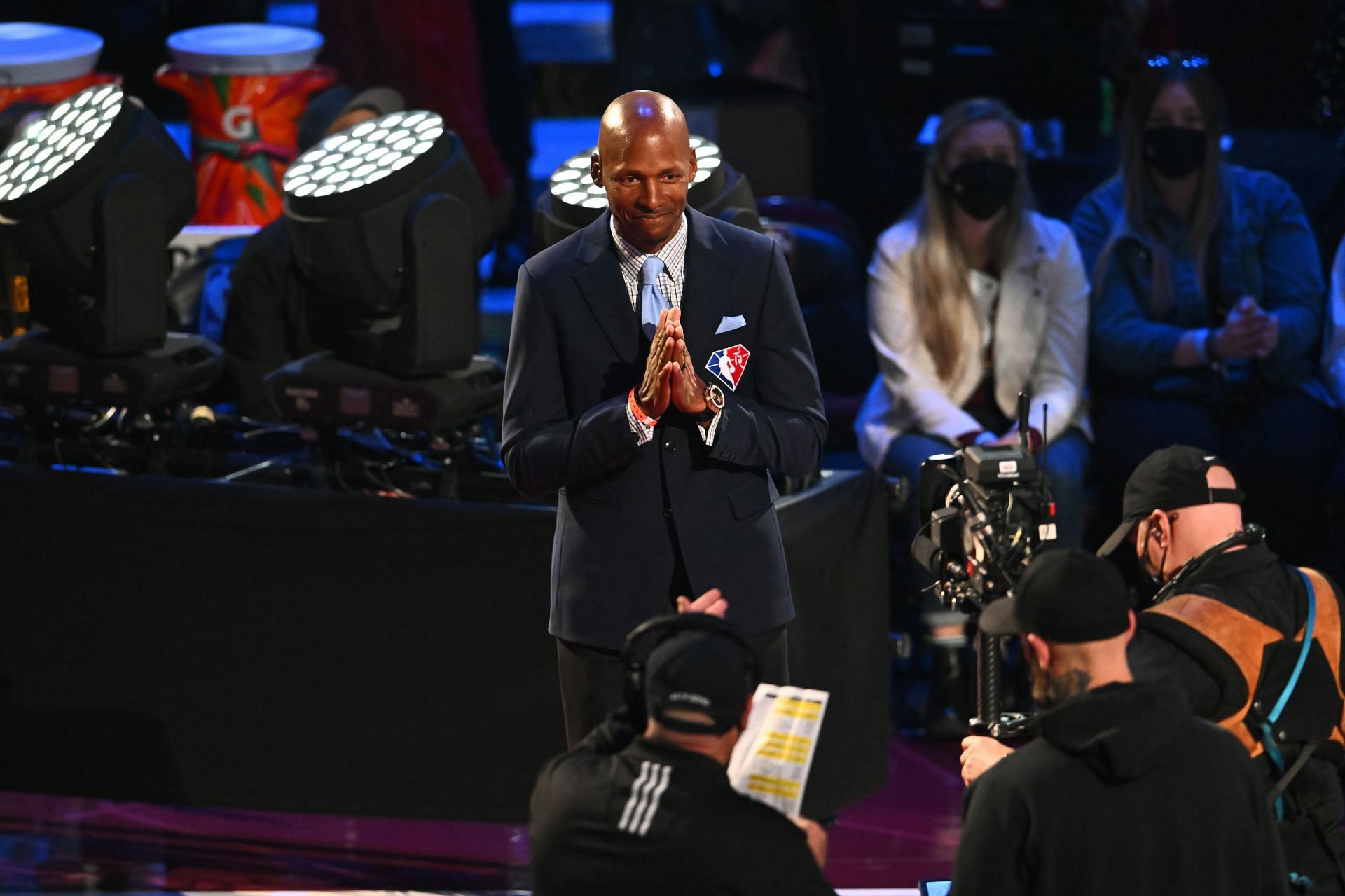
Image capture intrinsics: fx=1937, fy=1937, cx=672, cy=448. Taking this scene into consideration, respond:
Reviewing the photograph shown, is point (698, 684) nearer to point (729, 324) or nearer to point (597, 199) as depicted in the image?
point (729, 324)

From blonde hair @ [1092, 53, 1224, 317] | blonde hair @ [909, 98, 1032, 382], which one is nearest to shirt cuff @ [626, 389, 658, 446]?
blonde hair @ [909, 98, 1032, 382]

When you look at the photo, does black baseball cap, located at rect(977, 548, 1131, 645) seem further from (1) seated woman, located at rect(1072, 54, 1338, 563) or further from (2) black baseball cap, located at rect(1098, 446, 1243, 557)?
(1) seated woman, located at rect(1072, 54, 1338, 563)

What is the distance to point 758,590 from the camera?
3.07m

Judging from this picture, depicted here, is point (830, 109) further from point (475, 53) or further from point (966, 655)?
point (966, 655)

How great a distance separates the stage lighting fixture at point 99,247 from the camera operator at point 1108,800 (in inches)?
101

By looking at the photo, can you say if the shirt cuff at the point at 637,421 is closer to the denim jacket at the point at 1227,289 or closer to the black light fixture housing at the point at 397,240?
Result: the black light fixture housing at the point at 397,240

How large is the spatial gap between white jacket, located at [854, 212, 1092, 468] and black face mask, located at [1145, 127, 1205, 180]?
1.06ft

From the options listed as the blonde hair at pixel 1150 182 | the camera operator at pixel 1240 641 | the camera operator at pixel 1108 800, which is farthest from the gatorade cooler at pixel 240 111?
the camera operator at pixel 1108 800

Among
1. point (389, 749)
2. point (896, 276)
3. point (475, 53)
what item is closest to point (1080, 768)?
point (389, 749)

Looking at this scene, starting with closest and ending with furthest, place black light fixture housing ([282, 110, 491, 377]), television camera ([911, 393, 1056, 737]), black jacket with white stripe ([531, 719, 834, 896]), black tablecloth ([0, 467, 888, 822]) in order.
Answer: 1. black jacket with white stripe ([531, 719, 834, 896])
2. television camera ([911, 393, 1056, 737])
3. black light fixture housing ([282, 110, 491, 377])
4. black tablecloth ([0, 467, 888, 822])

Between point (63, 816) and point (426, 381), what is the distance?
4.97 ft

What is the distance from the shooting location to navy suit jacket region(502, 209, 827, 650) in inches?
117

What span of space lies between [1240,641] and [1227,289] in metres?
2.54

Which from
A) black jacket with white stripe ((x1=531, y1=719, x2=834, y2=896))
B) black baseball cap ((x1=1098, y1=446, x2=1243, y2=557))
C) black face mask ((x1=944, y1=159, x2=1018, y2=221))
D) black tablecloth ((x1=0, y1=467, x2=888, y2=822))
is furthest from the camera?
black face mask ((x1=944, y1=159, x2=1018, y2=221))
